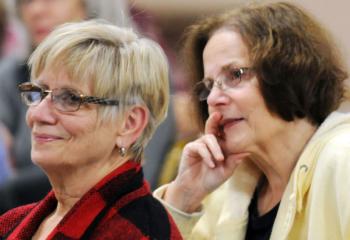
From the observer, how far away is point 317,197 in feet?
9.28

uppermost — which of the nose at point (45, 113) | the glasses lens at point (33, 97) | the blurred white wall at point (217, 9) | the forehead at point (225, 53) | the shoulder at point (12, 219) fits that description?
the glasses lens at point (33, 97)

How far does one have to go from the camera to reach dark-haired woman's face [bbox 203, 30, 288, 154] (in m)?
3.00

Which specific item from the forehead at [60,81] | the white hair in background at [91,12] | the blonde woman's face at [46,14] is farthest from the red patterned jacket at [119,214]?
the blonde woman's face at [46,14]

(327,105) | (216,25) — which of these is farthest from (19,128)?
(327,105)

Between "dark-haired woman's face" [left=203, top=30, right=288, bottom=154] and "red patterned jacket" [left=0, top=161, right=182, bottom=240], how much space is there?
1.53ft

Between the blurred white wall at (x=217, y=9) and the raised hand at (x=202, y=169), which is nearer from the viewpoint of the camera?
the raised hand at (x=202, y=169)

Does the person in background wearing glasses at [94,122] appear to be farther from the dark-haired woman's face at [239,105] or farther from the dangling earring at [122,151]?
the dark-haired woman's face at [239,105]

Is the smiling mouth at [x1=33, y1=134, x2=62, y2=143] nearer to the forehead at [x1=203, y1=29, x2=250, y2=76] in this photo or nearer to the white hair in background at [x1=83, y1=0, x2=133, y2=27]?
the forehead at [x1=203, y1=29, x2=250, y2=76]

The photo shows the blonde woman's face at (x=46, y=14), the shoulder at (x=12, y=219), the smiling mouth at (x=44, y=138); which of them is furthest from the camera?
the blonde woman's face at (x=46, y=14)

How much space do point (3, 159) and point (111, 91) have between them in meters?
1.63

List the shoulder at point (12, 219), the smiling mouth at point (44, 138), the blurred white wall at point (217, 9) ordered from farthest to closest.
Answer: the blurred white wall at point (217, 9), the shoulder at point (12, 219), the smiling mouth at point (44, 138)

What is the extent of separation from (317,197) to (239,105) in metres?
0.37

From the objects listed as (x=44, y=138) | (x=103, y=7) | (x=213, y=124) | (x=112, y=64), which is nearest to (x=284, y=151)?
(x=213, y=124)

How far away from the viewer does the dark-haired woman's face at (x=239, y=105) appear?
300cm
